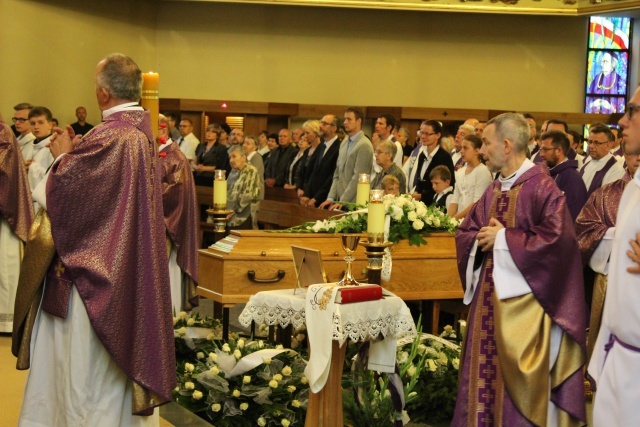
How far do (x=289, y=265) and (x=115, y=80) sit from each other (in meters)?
2.66

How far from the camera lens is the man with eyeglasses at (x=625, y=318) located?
346 centimetres

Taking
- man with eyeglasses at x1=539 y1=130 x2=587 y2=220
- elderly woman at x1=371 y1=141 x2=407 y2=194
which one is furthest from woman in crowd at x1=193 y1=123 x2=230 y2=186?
man with eyeglasses at x1=539 y1=130 x2=587 y2=220

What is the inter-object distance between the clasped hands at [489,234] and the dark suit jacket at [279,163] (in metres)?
9.84

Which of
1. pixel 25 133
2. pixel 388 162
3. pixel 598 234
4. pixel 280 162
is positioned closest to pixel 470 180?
pixel 388 162

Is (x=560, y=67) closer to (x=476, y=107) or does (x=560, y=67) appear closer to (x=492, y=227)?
(x=476, y=107)

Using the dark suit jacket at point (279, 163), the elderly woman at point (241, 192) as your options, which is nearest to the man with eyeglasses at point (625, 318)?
the elderly woman at point (241, 192)

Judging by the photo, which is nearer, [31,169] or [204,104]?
[31,169]

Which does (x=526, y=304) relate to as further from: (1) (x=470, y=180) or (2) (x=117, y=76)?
(1) (x=470, y=180)

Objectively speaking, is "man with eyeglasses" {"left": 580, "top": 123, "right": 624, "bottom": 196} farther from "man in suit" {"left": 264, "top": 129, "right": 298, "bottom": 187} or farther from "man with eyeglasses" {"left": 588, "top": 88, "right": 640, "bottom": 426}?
"man with eyeglasses" {"left": 588, "top": 88, "right": 640, "bottom": 426}

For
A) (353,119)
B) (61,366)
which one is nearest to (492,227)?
(61,366)

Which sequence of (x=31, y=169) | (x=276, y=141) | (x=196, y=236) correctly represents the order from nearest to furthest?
1. (x=196, y=236)
2. (x=31, y=169)
3. (x=276, y=141)

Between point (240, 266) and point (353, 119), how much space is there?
3545mm

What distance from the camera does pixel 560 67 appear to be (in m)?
20.9

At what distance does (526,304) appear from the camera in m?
5.06
